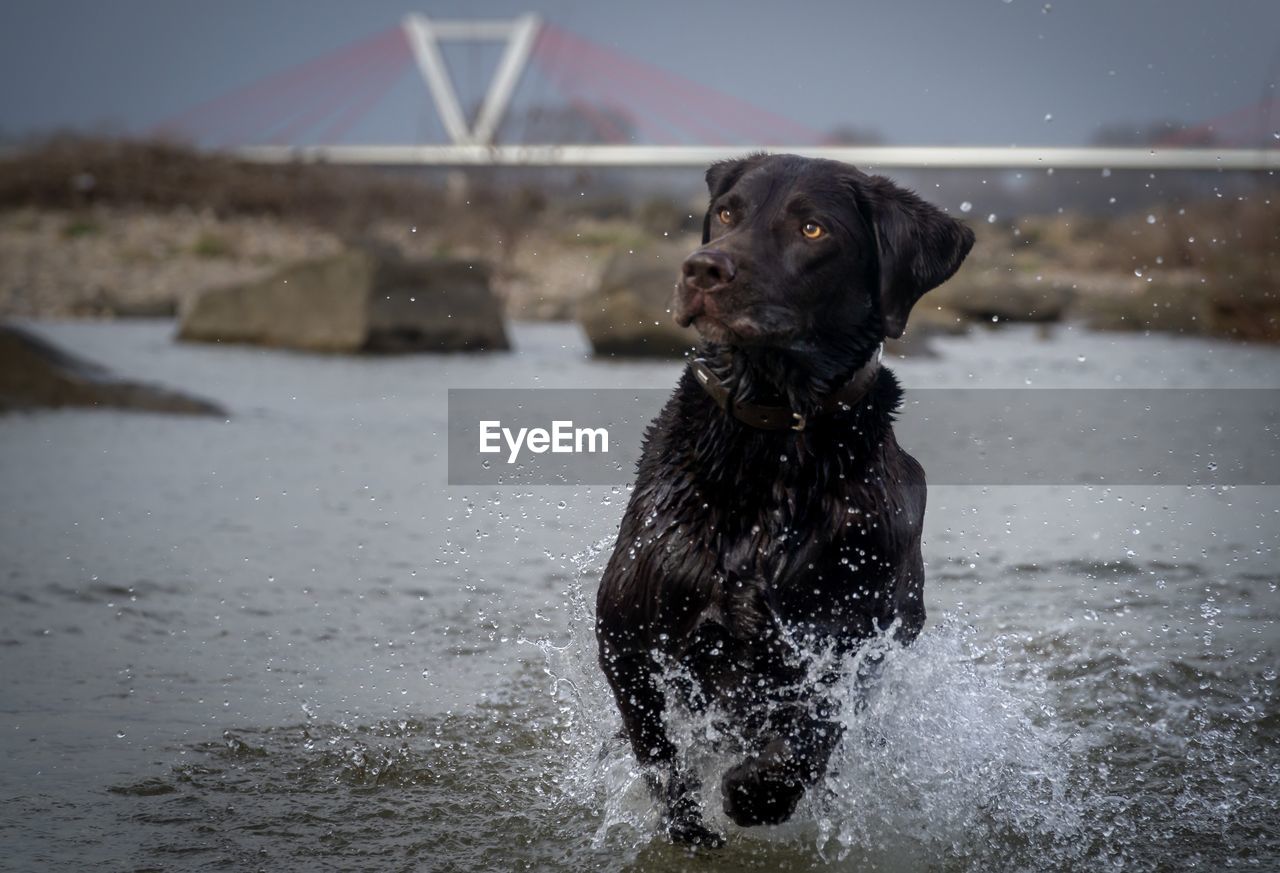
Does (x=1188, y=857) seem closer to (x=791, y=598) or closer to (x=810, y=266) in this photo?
(x=791, y=598)

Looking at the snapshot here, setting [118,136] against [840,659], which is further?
[118,136]

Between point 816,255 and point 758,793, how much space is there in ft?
3.94

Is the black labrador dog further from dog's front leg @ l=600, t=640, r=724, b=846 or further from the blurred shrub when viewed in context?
the blurred shrub

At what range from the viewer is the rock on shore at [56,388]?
9.91m

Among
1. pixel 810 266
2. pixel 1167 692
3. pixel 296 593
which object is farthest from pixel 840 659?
pixel 296 593

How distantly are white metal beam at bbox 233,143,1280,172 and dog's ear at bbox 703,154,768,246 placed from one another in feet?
84.0

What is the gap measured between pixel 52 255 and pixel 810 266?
69.3 feet

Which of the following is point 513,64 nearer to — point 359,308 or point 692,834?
point 359,308

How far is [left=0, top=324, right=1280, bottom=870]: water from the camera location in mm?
3516

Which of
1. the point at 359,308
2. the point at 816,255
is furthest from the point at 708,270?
the point at 359,308

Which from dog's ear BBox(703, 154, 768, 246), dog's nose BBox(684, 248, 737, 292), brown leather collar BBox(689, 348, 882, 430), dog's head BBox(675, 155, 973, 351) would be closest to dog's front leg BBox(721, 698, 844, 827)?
brown leather collar BBox(689, 348, 882, 430)

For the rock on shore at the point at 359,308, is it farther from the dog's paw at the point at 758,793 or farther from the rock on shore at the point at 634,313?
the dog's paw at the point at 758,793

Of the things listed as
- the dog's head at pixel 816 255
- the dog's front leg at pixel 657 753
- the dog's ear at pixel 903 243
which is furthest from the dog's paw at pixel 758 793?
the dog's ear at pixel 903 243

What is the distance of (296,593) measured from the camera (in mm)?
5730
